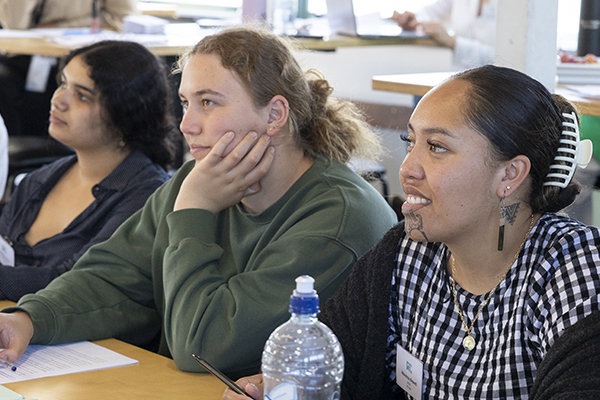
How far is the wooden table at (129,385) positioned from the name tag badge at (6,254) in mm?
834

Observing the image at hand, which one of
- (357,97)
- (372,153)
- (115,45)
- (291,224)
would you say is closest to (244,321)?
(291,224)

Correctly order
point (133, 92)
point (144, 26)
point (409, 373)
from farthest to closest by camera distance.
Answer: point (144, 26)
point (133, 92)
point (409, 373)

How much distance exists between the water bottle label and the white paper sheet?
17.3 inches

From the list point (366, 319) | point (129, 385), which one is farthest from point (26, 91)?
point (366, 319)

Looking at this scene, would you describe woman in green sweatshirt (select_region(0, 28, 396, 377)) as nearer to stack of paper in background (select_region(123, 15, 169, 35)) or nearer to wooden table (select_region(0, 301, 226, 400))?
wooden table (select_region(0, 301, 226, 400))

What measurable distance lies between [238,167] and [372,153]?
Answer: 42cm

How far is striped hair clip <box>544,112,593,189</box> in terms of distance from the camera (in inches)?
46.2

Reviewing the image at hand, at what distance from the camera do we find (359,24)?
12.9 feet

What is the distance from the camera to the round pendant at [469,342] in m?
1.19

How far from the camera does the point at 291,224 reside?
1.54 m

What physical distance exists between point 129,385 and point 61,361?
0.21 meters

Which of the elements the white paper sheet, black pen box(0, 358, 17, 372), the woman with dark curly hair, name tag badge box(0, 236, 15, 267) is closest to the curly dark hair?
the woman with dark curly hair

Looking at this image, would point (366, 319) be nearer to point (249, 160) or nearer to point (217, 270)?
point (217, 270)

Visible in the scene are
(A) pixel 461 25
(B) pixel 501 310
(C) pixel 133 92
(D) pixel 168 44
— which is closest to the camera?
(B) pixel 501 310
